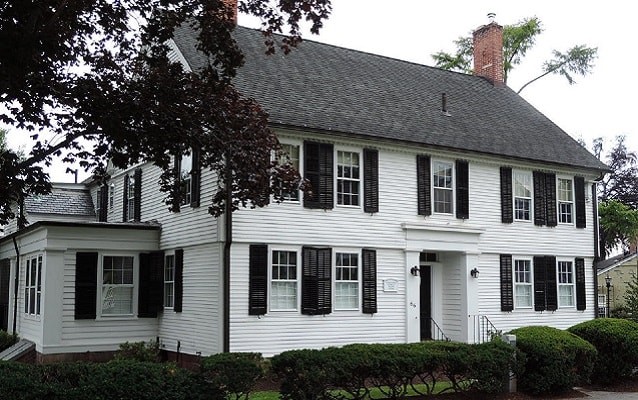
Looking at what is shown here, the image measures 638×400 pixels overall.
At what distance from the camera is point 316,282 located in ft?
56.0

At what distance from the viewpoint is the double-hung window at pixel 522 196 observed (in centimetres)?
2142

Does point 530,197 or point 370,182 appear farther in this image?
point 530,197

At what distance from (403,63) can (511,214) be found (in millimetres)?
6663

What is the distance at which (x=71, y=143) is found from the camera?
1272 centimetres

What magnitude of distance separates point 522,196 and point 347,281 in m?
6.94

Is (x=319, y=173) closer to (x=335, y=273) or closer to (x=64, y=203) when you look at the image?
(x=335, y=273)

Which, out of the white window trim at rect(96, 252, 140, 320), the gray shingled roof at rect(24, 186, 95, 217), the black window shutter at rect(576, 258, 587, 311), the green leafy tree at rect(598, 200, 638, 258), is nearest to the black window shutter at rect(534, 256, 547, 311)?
the black window shutter at rect(576, 258, 587, 311)

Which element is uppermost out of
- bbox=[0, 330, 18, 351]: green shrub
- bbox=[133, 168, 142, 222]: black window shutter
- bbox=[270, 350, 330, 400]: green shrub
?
bbox=[133, 168, 142, 222]: black window shutter

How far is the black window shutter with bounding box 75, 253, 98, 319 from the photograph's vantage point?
17.9 metres

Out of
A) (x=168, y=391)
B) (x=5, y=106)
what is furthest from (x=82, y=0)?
(x=168, y=391)

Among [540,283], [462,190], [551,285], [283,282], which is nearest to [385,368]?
[283,282]

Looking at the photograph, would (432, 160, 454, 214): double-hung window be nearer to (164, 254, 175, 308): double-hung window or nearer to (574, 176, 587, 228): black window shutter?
(574, 176, 587, 228): black window shutter

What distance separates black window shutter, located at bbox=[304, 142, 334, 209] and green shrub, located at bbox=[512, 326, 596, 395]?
557 centimetres

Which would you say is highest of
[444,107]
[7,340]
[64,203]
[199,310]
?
[444,107]
